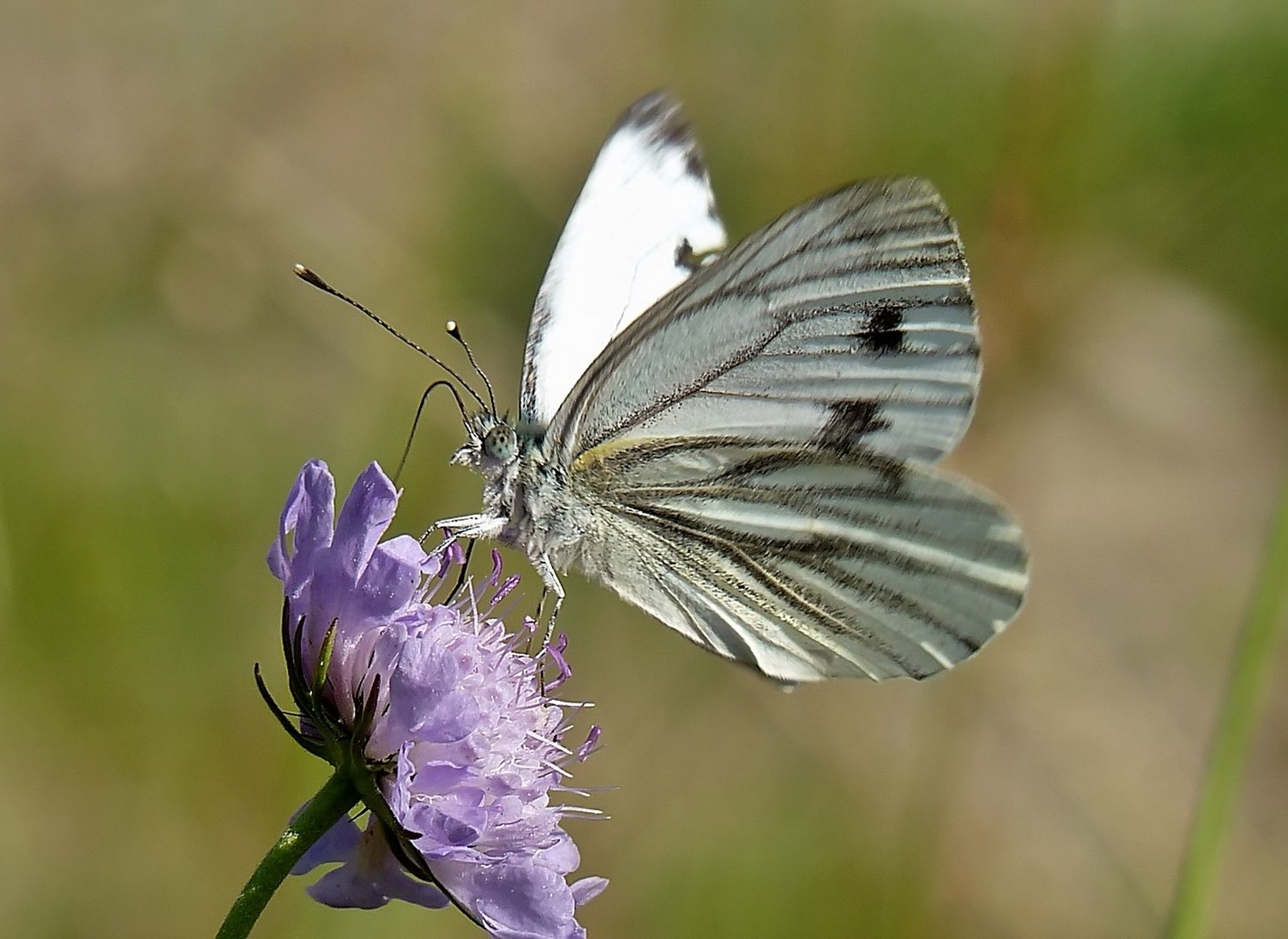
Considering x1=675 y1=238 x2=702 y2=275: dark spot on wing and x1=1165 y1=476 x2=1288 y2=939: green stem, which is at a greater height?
x1=675 y1=238 x2=702 y2=275: dark spot on wing

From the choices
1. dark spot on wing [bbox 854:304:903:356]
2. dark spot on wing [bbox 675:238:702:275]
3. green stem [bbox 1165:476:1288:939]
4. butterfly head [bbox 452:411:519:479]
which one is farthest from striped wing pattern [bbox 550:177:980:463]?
green stem [bbox 1165:476:1288:939]

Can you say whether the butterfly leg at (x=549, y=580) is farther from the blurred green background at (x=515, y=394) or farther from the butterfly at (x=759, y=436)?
the blurred green background at (x=515, y=394)

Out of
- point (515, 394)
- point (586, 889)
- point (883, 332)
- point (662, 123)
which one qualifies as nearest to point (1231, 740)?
point (883, 332)

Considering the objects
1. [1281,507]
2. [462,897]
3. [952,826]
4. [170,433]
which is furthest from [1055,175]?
[462,897]

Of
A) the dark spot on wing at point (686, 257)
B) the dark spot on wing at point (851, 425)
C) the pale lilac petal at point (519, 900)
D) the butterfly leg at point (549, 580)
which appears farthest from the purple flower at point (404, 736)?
the dark spot on wing at point (686, 257)

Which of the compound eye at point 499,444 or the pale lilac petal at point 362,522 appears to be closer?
the pale lilac petal at point 362,522

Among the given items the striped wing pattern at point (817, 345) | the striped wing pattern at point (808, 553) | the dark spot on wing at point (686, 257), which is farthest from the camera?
the dark spot on wing at point (686, 257)

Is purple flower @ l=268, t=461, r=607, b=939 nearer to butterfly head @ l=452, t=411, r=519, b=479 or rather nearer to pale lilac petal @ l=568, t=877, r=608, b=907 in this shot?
pale lilac petal @ l=568, t=877, r=608, b=907
